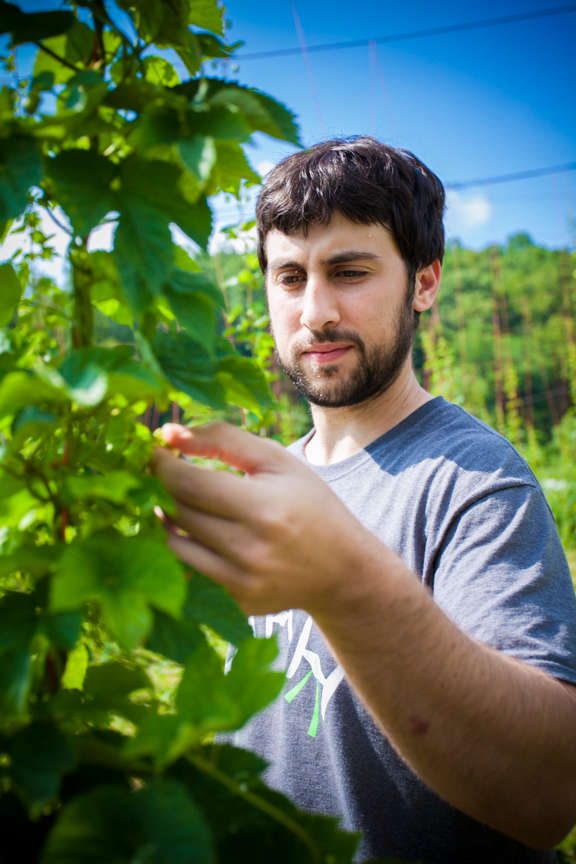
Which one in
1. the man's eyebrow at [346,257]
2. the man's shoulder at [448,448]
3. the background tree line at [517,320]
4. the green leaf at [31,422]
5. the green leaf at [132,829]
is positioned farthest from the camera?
the background tree line at [517,320]

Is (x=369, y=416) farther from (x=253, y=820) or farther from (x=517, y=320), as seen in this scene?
(x=517, y=320)

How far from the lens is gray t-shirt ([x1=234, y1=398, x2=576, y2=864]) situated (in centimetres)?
116

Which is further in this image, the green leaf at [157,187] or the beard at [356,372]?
the beard at [356,372]

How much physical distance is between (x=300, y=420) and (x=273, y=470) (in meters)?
7.06

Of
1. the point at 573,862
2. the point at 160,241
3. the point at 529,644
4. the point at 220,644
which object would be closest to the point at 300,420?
the point at 220,644

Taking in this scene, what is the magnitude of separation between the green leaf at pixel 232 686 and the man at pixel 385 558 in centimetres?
17

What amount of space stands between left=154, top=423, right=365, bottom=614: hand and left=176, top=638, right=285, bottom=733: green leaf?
165 millimetres

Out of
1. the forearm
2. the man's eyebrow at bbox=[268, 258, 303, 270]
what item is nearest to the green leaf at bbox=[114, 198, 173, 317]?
the forearm

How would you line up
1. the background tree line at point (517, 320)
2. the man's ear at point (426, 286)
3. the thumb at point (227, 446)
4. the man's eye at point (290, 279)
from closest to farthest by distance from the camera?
the thumb at point (227, 446) → the man's eye at point (290, 279) → the man's ear at point (426, 286) → the background tree line at point (517, 320)

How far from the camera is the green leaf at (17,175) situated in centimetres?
58

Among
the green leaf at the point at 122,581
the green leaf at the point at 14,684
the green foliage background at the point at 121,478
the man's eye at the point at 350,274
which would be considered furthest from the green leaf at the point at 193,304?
the man's eye at the point at 350,274

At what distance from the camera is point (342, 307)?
1.70 metres

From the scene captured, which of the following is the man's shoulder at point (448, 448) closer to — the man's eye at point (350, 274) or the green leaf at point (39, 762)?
the man's eye at point (350, 274)

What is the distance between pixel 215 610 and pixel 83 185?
447 mm
